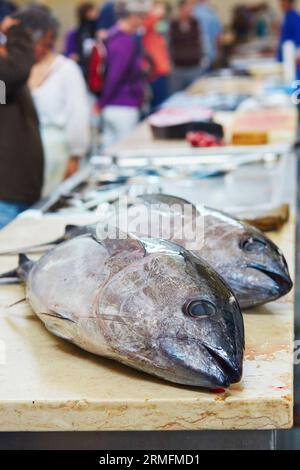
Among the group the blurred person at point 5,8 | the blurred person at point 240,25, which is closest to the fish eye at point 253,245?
the blurred person at point 5,8

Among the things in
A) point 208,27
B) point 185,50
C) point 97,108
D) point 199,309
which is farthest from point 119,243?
point 208,27

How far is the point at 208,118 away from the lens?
6.93m

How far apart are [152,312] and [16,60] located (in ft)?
10.3

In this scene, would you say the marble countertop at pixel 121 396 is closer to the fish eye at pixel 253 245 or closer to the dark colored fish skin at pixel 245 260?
the dark colored fish skin at pixel 245 260

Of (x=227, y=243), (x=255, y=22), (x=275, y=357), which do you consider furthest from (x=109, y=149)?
(x=255, y=22)

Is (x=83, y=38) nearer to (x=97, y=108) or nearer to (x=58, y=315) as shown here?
(x=97, y=108)

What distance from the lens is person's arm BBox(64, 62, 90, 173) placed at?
682 centimetres

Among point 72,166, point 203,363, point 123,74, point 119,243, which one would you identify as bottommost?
point 72,166

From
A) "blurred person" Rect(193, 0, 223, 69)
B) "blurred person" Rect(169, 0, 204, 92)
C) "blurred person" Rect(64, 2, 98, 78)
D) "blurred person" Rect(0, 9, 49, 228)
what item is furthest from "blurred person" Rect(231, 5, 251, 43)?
"blurred person" Rect(0, 9, 49, 228)

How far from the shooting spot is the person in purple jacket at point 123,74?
9258mm

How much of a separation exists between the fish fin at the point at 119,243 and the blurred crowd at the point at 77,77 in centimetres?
243

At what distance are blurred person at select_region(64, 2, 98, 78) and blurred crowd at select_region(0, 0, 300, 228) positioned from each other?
2cm

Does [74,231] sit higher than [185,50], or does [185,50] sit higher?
[74,231]

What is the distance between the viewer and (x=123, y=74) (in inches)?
372
